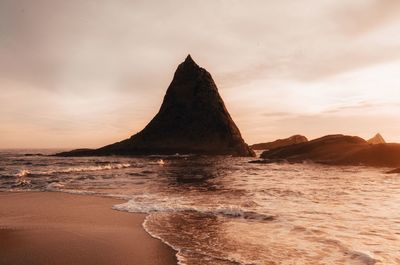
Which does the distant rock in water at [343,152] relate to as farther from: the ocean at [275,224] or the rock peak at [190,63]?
the rock peak at [190,63]

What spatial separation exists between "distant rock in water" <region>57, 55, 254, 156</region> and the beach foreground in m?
75.4

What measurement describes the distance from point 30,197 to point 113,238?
399 inches

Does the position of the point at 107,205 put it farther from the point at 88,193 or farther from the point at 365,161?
the point at 365,161

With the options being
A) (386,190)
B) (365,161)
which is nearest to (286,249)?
(386,190)

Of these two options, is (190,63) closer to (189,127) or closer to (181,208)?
(189,127)

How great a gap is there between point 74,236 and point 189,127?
89196 millimetres

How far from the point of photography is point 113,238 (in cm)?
938

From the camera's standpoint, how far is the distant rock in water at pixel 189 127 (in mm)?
92062

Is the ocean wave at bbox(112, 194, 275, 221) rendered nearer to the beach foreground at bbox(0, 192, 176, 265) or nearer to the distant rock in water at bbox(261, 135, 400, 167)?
the beach foreground at bbox(0, 192, 176, 265)

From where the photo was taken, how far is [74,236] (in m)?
9.46

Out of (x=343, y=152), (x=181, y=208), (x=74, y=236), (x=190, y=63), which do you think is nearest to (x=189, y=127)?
(x=190, y=63)

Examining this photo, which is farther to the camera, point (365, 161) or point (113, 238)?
point (365, 161)

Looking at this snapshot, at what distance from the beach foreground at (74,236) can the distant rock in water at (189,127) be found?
7540 centimetres

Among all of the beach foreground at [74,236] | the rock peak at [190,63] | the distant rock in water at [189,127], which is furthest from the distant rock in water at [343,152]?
the rock peak at [190,63]
